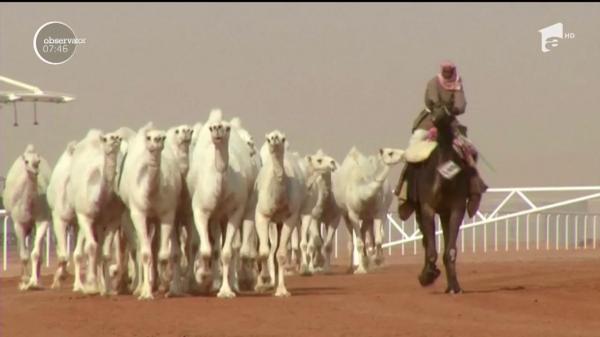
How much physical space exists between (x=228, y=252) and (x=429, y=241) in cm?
241

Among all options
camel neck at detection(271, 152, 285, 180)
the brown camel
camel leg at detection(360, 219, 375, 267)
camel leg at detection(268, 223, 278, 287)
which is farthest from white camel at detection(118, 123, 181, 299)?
camel leg at detection(360, 219, 375, 267)

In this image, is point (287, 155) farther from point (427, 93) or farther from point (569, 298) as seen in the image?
point (569, 298)

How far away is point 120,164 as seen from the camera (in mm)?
24188

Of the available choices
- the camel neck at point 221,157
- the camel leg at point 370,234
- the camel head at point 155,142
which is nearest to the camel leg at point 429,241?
the camel neck at point 221,157

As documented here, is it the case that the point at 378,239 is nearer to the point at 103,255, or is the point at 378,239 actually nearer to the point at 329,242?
the point at 329,242

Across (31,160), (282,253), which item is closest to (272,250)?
(282,253)

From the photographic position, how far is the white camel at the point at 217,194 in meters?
22.5

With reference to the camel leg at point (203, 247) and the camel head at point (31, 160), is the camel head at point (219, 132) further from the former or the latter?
the camel head at point (31, 160)

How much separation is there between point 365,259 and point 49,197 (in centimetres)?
713

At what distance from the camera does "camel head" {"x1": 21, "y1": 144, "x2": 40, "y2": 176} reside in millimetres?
26031

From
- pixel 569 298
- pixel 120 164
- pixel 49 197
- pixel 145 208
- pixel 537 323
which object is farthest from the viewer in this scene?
pixel 49 197

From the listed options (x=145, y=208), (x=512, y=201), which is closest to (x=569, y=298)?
(x=145, y=208)

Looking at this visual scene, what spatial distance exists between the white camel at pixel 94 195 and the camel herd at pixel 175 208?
0.01 metres

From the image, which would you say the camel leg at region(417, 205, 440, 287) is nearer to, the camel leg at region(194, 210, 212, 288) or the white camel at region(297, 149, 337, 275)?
the camel leg at region(194, 210, 212, 288)
